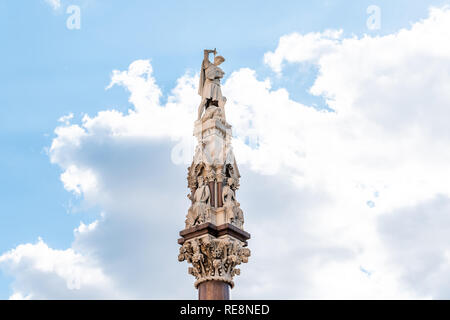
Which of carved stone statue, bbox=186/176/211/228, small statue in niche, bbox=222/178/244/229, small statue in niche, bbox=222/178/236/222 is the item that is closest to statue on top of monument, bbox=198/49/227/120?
small statue in niche, bbox=222/178/236/222

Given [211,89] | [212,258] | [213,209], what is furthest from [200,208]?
[211,89]

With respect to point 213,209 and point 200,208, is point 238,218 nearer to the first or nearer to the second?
point 213,209

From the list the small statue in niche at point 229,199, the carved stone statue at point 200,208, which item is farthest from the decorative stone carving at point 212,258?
the small statue in niche at point 229,199

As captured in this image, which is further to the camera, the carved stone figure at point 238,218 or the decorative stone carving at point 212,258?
the carved stone figure at point 238,218

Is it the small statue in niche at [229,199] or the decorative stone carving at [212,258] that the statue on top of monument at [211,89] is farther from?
the decorative stone carving at [212,258]

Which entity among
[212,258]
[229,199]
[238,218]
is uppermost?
[229,199]

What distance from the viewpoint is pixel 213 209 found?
21672 mm

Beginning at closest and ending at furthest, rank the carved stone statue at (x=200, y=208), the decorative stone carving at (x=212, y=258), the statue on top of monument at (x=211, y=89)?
1. the decorative stone carving at (x=212, y=258)
2. the carved stone statue at (x=200, y=208)
3. the statue on top of monument at (x=211, y=89)

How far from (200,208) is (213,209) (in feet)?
1.55

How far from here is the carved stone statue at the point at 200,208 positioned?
2133 cm

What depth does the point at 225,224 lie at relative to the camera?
69.1 ft
